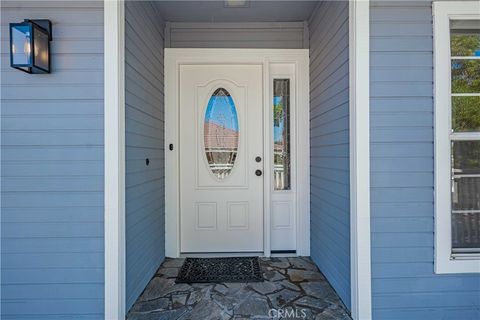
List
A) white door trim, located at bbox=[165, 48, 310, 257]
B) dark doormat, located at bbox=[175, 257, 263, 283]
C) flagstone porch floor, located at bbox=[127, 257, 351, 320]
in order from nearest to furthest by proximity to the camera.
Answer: flagstone porch floor, located at bbox=[127, 257, 351, 320] < dark doormat, located at bbox=[175, 257, 263, 283] < white door trim, located at bbox=[165, 48, 310, 257]

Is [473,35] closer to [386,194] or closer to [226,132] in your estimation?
[386,194]

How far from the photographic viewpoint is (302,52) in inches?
132

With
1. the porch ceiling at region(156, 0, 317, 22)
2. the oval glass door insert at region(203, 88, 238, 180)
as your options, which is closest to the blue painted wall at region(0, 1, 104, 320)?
the porch ceiling at region(156, 0, 317, 22)

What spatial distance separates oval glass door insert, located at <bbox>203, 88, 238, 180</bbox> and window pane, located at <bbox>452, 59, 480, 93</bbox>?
1.99 m

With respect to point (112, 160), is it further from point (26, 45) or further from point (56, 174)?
point (26, 45)

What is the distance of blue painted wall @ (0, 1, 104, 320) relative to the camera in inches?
81.2

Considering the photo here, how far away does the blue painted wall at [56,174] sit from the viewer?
2.06 metres

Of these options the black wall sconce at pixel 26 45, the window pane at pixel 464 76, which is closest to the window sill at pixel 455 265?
the window pane at pixel 464 76

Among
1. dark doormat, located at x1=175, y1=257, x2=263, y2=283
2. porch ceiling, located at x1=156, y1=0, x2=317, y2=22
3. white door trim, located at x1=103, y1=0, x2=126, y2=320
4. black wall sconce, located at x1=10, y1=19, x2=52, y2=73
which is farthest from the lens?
porch ceiling, located at x1=156, y1=0, x2=317, y2=22

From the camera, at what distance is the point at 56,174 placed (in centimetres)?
207

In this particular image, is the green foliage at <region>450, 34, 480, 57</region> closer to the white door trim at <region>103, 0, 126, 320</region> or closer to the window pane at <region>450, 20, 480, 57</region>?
the window pane at <region>450, 20, 480, 57</region>

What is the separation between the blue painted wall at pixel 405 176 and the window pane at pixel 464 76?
18cm

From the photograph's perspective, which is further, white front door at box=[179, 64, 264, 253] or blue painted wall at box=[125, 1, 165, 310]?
white front door at box=[179, 64, 264, 253]

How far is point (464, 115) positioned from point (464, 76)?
264 mm
